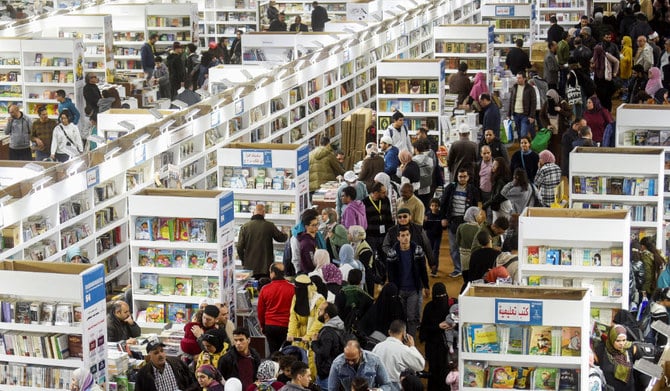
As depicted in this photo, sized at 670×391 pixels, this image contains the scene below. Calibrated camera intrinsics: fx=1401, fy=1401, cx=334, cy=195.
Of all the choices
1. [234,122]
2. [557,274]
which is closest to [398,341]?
[557,274]

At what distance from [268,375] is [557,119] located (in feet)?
39.2

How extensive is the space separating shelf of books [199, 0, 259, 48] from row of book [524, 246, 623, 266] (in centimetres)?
2043

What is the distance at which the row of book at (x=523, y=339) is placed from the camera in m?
11.0

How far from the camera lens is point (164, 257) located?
14078 millimetres

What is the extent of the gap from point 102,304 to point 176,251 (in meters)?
2.37

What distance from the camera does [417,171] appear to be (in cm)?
1759

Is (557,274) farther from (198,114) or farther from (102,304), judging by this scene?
(198,114)

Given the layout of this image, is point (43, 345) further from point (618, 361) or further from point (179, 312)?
point (618, 361)

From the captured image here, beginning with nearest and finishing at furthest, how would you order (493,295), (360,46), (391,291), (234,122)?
(493,295) → (391,291) → (234,122) → (360,46)

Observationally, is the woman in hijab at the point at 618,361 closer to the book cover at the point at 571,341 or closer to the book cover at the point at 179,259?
the book cover at the point at 571,341

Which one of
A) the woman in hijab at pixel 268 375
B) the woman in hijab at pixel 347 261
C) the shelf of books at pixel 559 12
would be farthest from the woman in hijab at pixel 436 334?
the shelf of books at pixel 559 12

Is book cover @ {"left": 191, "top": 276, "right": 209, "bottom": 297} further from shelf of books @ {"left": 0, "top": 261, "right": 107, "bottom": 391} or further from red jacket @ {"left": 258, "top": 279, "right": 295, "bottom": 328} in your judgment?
shelf of books @ {"left": 0, "top": 261, "right": 107, "bottom": 391}

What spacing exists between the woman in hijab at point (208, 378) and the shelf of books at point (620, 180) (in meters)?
5.74

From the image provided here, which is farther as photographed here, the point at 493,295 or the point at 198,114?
the point at 198,114
